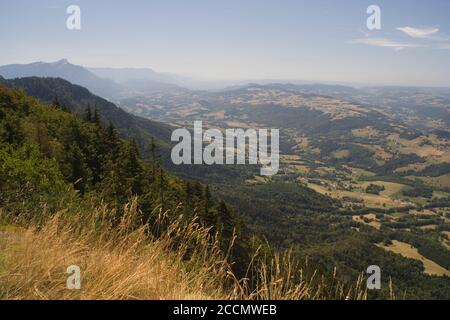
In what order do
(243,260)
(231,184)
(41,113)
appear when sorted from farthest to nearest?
(231,184) < (41,113) < (243,260)

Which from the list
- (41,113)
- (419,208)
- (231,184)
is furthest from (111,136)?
(419,208)

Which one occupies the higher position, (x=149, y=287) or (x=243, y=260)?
(x=149, y=287)

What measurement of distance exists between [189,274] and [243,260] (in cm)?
1553

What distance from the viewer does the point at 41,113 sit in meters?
47.3

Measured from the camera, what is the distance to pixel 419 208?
643 feet

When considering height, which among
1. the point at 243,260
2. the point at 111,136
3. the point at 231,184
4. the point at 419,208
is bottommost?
the point at 419,208

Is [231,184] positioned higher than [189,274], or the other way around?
[189,274]

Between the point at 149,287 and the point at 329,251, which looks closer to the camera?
the point at 149,287
